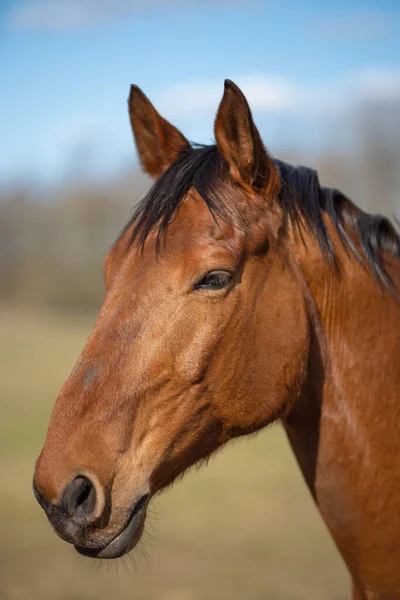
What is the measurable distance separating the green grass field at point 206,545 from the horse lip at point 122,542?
68.4 inches

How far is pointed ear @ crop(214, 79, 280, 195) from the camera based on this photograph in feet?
7.17

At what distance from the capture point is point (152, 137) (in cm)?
278

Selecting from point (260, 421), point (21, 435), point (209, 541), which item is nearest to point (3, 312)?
point (21, 435)

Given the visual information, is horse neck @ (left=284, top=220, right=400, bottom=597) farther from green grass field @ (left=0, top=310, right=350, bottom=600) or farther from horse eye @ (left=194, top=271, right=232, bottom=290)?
green grass field @ (left=0, top=310, right=350, bottom=600)

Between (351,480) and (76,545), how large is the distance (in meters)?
0.98

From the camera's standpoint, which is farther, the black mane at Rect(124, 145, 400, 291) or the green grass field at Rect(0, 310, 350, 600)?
the green grass field at Rect(0, 310, 350, 600)

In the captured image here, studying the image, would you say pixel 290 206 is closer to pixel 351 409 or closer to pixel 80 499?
pixel 351 409

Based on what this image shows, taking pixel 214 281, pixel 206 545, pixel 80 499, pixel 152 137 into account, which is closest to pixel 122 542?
pixel 80 499

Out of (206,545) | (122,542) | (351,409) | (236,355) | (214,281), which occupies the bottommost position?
(206,545)

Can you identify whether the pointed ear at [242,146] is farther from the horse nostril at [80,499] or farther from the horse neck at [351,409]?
the horse nostril at [80,499]

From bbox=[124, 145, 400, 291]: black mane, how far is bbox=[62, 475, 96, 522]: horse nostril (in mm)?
827

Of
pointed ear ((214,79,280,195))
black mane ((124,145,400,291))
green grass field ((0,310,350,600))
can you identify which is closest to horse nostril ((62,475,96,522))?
black mane ((124,145,400,291))

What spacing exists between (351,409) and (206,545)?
199 inches

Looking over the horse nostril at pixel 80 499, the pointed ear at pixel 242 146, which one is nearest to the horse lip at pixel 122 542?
the horse nostril at pixel 80 499
